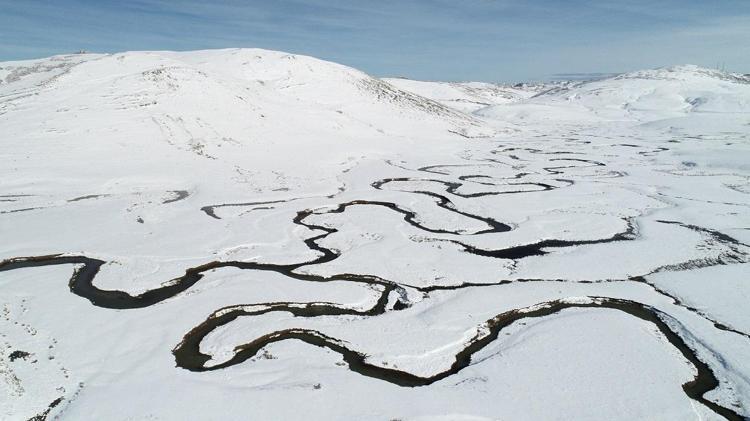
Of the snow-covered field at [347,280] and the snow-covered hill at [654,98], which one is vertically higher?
the snow-covered hill at [654,98]

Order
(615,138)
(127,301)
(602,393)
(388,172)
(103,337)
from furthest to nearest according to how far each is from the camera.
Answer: (615,138)
(388,172)
(127,301)
(103,337)
(602,393)

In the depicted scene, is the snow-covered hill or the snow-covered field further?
the snow-covered hill

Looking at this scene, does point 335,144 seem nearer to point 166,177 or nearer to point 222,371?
point 166,177

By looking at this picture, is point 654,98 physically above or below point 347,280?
above

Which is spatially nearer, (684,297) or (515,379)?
(515,379)

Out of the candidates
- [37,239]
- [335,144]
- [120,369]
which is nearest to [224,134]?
[335,144]

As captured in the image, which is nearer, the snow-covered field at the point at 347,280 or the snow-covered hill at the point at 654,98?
the snow-covered field at the point at 347,280

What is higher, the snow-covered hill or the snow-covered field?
the snow-covered hill

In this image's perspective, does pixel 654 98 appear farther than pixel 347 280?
Yes
